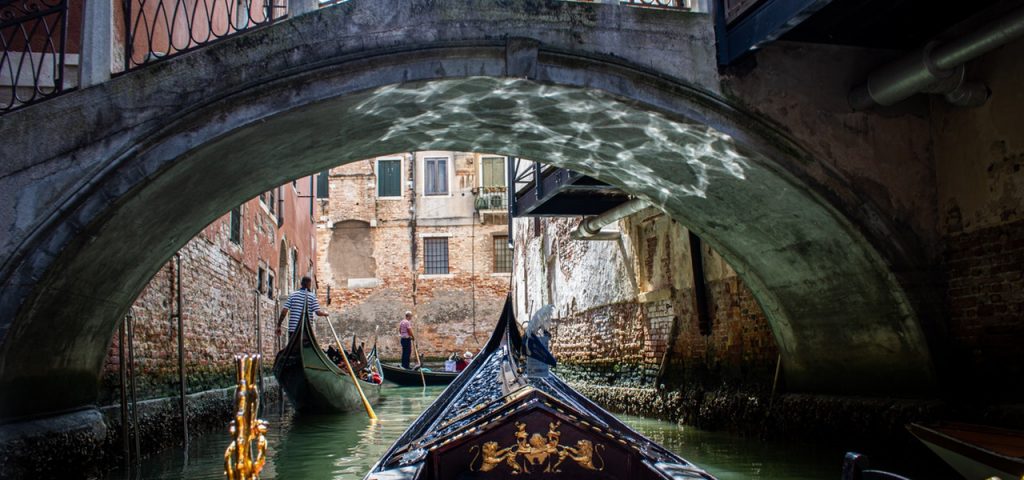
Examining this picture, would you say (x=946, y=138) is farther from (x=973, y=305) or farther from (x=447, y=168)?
(x=447, y=168)

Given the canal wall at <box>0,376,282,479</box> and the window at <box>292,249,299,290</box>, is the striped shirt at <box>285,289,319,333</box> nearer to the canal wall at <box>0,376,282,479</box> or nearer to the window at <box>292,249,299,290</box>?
the canal wall at <box>0,376,282,479</box>

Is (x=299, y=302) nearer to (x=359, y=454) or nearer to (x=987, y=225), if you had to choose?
(x=359, y=454)

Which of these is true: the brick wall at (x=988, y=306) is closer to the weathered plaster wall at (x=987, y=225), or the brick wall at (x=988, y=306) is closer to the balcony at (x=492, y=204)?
the weathered plaster wall at (x=987, y=225)

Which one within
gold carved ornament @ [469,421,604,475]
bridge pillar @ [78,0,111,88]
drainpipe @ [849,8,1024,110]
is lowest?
gold carved ornament @ [469,421,604,475]

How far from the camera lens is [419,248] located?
16.7 metres

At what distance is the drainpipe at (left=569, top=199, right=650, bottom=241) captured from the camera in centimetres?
634

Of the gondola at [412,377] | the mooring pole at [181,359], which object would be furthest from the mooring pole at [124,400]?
the gondola at [412,377]

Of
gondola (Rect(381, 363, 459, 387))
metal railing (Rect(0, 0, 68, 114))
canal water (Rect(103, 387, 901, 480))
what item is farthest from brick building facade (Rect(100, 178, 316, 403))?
gondola (Rect(381, 363, 459, 387))

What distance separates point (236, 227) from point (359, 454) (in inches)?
129

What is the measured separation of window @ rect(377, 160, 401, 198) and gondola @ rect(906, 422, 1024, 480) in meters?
14.4

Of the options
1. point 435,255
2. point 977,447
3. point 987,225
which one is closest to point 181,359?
point 977,447

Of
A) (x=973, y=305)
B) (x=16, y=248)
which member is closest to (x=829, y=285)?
(x=973, y=305)

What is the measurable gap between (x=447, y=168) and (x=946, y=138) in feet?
44.5

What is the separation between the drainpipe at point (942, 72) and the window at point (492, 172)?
512 inches
